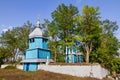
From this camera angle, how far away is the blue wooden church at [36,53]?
115 ft

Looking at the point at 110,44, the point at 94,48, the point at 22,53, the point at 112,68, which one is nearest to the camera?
the point at 112,68

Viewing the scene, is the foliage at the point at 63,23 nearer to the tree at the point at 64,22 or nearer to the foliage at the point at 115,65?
the tree at the point at 64,22

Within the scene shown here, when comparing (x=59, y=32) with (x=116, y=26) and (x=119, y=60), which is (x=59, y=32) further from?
(x=116, y=26)

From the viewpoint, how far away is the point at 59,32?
1649 inches

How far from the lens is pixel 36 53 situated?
35906 mm

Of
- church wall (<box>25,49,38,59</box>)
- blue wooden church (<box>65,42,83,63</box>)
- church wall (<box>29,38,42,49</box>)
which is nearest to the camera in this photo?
church wall (<box>25,49,38,59</box>)

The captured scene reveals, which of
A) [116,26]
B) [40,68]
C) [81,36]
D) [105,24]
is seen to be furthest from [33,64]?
[116,26]

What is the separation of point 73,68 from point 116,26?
1036 inches

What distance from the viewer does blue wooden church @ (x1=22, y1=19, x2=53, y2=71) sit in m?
35.2

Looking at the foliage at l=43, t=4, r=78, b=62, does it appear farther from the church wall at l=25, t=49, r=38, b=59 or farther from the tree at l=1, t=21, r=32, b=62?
the tree at l=1, t=21, r=32, b=62

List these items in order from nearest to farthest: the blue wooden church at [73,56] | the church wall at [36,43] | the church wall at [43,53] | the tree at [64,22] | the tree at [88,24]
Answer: the tree at [88,24] → the church wall at [43,53] → the church wall at [36,43] → the tree at [64,22] → the blue wooden church at [73,56]

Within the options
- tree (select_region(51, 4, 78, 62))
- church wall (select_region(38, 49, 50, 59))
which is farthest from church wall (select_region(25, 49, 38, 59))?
tree (select_region(51, 4, 78, 62))

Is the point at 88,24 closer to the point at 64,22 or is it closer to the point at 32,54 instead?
the point at 64,22

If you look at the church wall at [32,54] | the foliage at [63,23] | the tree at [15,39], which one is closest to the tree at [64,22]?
the foliage at [63,23]
